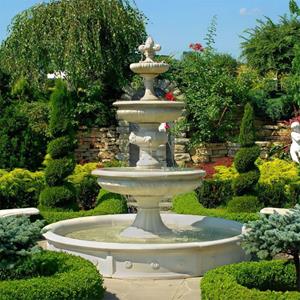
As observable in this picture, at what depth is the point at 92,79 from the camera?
1888 cm

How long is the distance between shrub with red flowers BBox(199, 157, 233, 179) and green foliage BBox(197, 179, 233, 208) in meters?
1.52

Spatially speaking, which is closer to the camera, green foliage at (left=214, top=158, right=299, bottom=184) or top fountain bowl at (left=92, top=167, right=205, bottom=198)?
top fountain bowl at (left=92, top=167, right=205, bottom=198)

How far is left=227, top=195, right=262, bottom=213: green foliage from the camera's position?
11.7 metres

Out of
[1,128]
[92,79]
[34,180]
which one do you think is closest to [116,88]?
[92,79]

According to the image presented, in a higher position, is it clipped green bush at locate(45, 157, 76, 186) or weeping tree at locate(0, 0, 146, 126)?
weeping tree at locate(0, 0, 146, 126)

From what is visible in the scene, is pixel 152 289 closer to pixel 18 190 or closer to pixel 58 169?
pixel 58 169

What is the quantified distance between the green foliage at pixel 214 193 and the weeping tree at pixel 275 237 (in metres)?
6.86

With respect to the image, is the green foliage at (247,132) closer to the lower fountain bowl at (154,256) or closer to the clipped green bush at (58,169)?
the clipped green bush at (58,169)

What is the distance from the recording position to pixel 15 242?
6.18m

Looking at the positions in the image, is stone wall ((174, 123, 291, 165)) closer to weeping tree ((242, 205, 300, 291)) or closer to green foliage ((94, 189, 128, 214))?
green foliage ((94, 189, 128, 214))

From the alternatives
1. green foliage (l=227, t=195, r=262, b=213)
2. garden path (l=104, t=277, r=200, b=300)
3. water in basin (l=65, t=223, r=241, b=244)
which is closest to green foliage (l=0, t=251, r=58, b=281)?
garden path (l=104, t=277, r=200, b=300)

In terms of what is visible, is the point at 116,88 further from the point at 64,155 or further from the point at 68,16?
the point at 64,155

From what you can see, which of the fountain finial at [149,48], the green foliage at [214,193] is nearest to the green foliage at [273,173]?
the green foliage at [214,193]

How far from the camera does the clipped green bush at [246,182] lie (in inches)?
465
